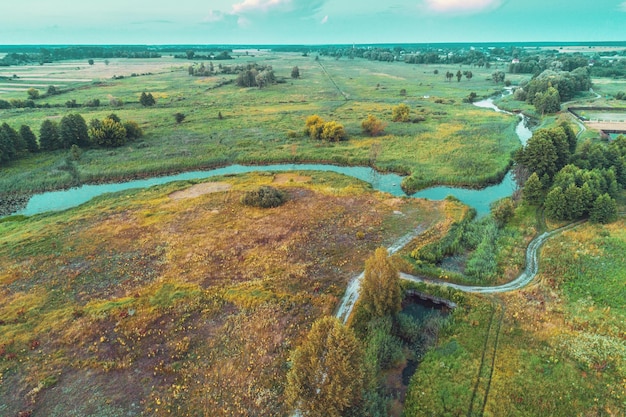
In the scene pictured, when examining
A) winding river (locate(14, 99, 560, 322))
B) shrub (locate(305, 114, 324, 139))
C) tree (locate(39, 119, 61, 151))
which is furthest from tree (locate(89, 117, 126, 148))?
shrub (locate(305, 114, 324, 139))

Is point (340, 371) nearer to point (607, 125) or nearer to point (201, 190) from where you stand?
point (201, 190)

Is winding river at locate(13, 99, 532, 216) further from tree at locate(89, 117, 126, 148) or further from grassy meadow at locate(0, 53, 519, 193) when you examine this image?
tree at locate(89, 117, 126, 148)

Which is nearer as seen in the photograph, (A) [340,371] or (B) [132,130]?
(A) [340,371]

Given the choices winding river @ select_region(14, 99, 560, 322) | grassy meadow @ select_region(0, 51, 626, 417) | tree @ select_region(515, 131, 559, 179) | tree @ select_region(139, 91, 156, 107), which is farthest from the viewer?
tree @ select_region(139, 91, 156, 107)

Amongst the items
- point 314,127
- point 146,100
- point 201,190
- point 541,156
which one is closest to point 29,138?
point 201,190

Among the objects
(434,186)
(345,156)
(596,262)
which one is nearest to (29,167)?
(345,156)

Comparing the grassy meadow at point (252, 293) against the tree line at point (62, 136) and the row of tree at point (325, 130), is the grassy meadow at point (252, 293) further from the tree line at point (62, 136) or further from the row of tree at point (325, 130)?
the row of tree at point (325, 130)

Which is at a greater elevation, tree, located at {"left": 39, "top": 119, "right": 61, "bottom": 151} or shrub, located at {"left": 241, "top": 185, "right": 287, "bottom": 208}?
tree, located at {"left": 39, "top": 119, "right": 61, "bottom": 151}

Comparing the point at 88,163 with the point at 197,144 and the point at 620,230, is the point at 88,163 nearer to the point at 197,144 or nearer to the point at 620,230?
the point at 197,144

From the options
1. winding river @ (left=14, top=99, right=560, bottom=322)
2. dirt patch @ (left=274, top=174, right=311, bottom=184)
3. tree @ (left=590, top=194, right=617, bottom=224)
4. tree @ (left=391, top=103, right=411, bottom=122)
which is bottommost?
winding river @ (left=14, top=99, right=560, bottom=322)
